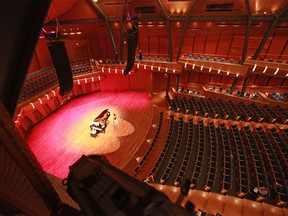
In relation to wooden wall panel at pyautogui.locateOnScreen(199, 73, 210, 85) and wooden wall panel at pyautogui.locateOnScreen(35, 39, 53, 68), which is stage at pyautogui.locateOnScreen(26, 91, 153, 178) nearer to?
wooden wall panel at pyautogui.locateOnScreen(35, 39, 53, 68)

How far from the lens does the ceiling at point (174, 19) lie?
828 cm

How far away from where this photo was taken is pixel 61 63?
19.7 feet

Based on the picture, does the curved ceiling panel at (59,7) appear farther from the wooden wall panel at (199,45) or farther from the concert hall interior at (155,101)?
the wooden wall panel at (199,45)

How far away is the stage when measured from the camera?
25.7 feet

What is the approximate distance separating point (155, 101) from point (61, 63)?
25.3 feet

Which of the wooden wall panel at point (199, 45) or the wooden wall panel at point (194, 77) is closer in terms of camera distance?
the wooden wall panel at point (199, 45)

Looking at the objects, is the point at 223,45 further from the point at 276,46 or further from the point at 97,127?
the point at 97,127

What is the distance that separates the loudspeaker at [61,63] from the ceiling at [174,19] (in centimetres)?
352

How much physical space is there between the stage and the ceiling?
4390 mm

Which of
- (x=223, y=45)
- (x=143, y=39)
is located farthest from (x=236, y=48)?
(x=143, y=39)

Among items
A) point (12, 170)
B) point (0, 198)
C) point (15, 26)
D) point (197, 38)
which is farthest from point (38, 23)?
point (197, 38)

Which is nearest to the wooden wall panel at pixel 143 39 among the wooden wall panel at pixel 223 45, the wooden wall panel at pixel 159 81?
the wooden wall panel at pixel 159 81

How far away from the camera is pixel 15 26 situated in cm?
149

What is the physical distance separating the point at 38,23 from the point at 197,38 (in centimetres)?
1123
